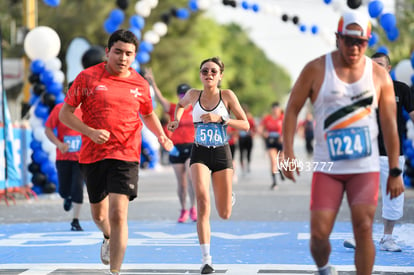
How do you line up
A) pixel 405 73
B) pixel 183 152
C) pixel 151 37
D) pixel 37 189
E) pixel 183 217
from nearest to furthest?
pixel 183 217, pixel 183 152, pixel 37 189, pixel 405 73, pixel 151 37

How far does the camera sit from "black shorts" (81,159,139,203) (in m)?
6.89

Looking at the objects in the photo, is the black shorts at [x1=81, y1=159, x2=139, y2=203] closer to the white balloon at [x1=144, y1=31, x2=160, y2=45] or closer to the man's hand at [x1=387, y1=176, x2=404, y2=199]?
the man's hand at [x1=387, y1=176, x2=404, y2=199]

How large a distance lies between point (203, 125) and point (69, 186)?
353 cm

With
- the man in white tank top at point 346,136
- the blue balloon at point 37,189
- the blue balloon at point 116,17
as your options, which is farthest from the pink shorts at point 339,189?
the blue balloon at point 116,17

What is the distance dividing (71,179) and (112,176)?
180 inches

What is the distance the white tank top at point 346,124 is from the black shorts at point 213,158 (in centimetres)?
242

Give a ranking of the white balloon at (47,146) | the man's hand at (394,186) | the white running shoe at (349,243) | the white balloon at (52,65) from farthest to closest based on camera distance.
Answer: the white balloon at (52,65), the white balloon at (47,146), the white running shoe at (349,243), the man's hand at (394,186)

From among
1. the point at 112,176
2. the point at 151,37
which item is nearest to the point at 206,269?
the point at 112,176

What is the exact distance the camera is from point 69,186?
11391mm

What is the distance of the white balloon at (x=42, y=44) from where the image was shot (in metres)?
17.2

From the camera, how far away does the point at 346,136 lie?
5871 millimetres

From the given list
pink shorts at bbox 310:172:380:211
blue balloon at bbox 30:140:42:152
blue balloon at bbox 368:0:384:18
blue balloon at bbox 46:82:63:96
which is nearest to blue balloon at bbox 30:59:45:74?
blue balloon at bbox 46:82:63:96

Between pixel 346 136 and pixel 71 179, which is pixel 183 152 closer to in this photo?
pixel 71 179

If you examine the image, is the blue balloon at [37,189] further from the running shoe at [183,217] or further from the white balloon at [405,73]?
the white balloon at [405,73]
